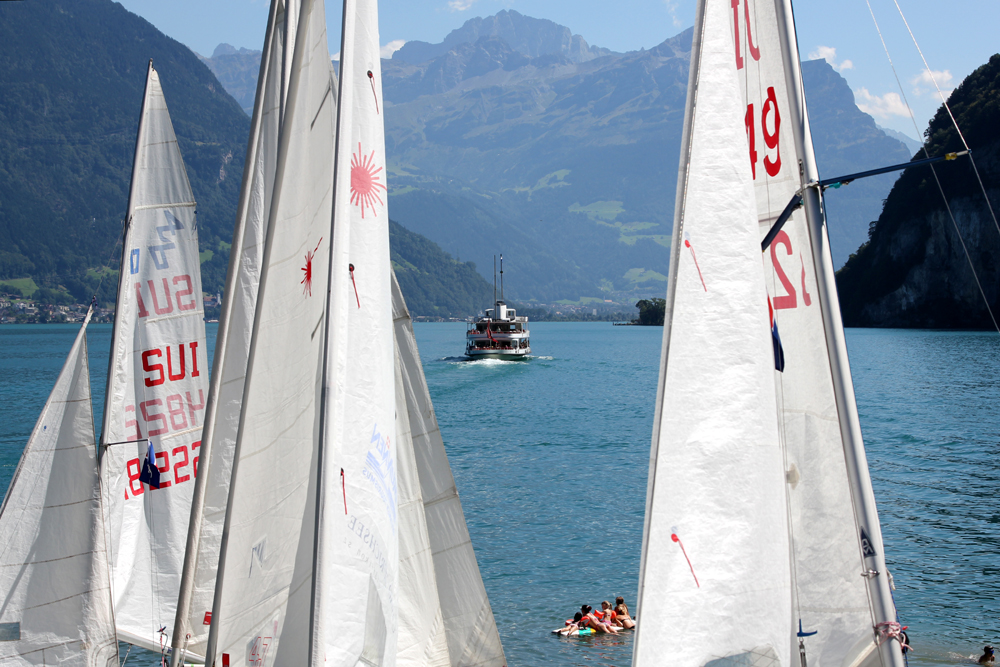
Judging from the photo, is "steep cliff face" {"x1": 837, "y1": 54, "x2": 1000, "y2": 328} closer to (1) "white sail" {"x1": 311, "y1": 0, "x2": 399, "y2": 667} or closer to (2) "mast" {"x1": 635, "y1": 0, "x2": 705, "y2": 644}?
(2) "mast" {"x1": 635, "y1": 0, "x2": 705, "y2": 644}

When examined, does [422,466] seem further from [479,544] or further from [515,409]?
[515,409]

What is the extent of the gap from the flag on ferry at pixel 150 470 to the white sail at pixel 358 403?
4.40 metres

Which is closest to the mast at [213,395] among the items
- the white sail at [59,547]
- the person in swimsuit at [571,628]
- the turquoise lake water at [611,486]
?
the white sail at [59,547]

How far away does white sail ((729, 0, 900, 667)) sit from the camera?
20.0 ft

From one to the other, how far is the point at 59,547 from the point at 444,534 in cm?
410

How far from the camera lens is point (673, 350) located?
19.5ft

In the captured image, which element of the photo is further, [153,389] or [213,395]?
[153,389]

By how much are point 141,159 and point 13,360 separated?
96459mm

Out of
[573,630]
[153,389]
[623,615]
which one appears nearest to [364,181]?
[153,389]

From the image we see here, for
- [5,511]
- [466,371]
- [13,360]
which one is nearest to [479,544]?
[5,511]

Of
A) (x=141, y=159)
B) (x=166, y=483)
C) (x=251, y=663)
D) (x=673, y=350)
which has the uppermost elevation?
(x=141, y=159)

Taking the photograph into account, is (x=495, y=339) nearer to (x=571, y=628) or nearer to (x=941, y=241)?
(x=941, y=241)

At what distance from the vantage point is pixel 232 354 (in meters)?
7.71

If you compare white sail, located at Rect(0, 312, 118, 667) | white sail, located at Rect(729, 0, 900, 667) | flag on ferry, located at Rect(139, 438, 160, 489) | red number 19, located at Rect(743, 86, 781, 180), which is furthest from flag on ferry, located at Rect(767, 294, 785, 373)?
flag on ferry, located at Rect(139, 438, 160, 489)
